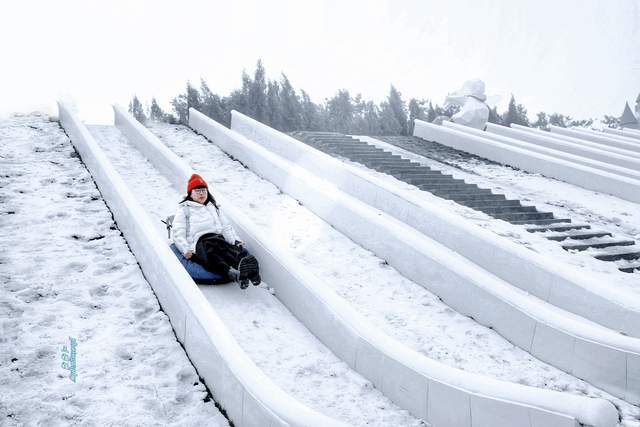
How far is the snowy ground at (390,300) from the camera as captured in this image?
4.69 m

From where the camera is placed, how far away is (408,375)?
13.7 feet

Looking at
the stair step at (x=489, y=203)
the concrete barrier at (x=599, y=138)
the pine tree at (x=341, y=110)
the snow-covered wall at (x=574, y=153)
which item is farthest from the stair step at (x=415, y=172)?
the pine tree at (x=341, y=110)

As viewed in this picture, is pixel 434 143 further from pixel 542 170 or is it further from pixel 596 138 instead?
pixel 596 138

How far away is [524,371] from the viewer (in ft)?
15.4

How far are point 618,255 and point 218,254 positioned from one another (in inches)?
222

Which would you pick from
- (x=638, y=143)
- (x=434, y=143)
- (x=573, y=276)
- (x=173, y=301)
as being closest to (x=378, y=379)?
(x=173, y=301)

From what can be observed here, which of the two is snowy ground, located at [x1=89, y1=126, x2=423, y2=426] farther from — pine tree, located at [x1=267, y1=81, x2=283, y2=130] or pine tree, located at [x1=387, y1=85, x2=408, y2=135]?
pine tree, located at [x1=387, y1=85, x2=408, y2=135]

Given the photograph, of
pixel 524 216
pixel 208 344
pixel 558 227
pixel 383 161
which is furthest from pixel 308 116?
pixel 208 344

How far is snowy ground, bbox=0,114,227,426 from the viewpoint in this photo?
381cm

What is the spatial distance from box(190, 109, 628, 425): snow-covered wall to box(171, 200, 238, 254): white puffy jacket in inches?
78.6

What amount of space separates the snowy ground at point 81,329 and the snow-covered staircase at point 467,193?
5.87 m

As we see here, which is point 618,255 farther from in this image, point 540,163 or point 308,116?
point 308,116

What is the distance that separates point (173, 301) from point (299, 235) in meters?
2.82

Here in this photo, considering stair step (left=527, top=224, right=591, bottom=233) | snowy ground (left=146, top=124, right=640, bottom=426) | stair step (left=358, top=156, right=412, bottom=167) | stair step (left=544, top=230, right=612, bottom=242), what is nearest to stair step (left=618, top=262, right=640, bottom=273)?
stair step (left=544, top=230, right=612, bottom=242)
